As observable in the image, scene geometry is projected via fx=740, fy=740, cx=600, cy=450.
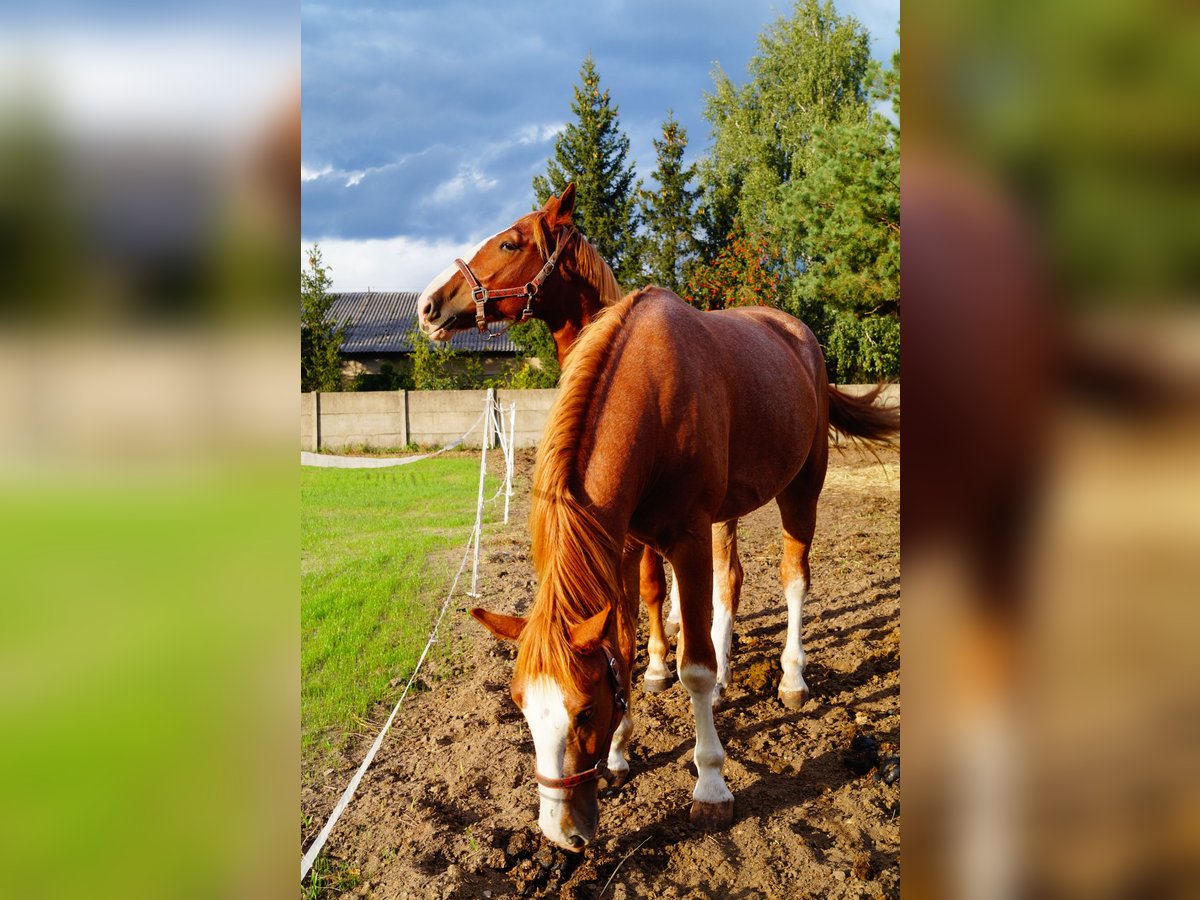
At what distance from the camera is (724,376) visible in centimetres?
334

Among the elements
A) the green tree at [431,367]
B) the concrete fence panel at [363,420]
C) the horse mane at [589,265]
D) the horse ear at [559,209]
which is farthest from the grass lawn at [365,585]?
the green tree at [431,367]

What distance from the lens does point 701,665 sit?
10.3 feet

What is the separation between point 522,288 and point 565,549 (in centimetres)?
283

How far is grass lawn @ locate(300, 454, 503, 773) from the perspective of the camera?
4.15 metres

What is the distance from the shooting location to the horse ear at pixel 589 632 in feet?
7.47

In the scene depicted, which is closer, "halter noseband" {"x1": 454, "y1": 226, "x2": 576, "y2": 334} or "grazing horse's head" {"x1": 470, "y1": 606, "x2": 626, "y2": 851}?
"grazing horse's head" {"x1": 470, "y1": 606, "x2": 626, "y2": 851}

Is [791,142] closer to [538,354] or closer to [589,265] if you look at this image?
[538,354]

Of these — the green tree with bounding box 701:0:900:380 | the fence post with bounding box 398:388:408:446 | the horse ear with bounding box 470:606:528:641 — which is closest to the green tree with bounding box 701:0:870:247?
the green tree with bounding box 701:0:900:380

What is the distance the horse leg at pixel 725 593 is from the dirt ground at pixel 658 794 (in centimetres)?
20

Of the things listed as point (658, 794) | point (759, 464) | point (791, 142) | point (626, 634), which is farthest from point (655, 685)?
point (791, 142)

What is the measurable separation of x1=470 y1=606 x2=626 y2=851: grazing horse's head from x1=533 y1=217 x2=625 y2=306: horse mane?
306 cm

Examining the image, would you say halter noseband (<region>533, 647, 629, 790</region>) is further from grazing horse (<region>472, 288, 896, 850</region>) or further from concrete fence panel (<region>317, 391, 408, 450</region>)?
concrete fence panel (<region>317, 391, 408, 450</region>)
